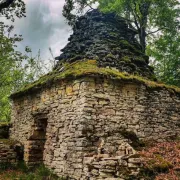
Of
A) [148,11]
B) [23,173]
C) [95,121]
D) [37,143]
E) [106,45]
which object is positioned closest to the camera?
[95,121]

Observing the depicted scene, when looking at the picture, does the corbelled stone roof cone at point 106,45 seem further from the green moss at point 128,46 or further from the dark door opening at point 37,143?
the dark door opening at point 37,143

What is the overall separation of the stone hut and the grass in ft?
0.81

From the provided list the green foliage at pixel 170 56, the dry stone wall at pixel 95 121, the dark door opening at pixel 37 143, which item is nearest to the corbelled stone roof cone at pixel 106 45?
the dry stone wall at pixel 95 121

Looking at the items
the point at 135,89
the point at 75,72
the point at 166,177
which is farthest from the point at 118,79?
the point at 166,177

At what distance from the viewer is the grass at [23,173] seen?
27.3ft

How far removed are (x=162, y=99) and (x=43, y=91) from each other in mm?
4428

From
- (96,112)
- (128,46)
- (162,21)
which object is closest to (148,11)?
(162,21)

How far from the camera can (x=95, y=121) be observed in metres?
7.68

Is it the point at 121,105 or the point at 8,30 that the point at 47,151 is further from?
the point at 8,30

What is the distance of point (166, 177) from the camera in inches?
202

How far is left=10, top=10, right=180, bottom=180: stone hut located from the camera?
24.2 feet

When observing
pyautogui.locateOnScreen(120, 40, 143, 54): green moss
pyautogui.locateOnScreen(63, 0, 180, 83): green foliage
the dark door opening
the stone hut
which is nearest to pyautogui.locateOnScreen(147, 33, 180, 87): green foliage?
pyautogui.locateOnScreen(63, 0, 180, 83): green foliage

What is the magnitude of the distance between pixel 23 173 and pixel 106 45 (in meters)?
5.94

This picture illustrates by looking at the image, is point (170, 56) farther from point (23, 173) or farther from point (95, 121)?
point (23, 173)
